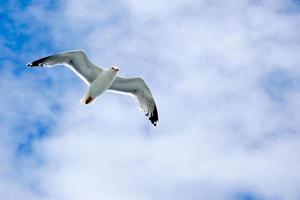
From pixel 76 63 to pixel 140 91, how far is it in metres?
2.59

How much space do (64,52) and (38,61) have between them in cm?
95

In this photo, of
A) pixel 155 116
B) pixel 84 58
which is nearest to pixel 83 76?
pixel 84 58

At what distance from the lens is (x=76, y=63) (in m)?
33.0

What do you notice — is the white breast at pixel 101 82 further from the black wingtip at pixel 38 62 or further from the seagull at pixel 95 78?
the black wingtip at pixel 38 62

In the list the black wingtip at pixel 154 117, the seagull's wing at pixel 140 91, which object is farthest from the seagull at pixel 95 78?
the black wingtip at pixel 154 117

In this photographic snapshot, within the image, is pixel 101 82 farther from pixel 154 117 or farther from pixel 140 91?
pixel 154 117

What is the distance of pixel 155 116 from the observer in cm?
3441

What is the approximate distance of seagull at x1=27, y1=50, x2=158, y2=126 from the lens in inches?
1282

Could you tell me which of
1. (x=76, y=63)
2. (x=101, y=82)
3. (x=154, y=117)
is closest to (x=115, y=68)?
(x=101, y=82)

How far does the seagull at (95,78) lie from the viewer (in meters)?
32.6

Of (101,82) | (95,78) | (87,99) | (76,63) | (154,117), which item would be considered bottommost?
(87,99)

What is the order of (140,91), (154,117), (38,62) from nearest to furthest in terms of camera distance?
(38,62), (140,91), (154,117)

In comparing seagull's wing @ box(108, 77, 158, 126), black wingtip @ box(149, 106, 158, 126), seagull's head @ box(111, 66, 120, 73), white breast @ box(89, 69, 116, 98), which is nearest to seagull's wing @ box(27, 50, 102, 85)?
white breast @ box(89, 69, 116, 98)

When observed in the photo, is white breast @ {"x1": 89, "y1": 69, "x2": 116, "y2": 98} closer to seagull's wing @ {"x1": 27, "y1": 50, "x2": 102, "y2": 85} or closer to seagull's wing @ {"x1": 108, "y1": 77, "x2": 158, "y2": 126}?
seagull's wing @ {"x1": 27, "y1": 50, "x2": 102, "y2": 85}
